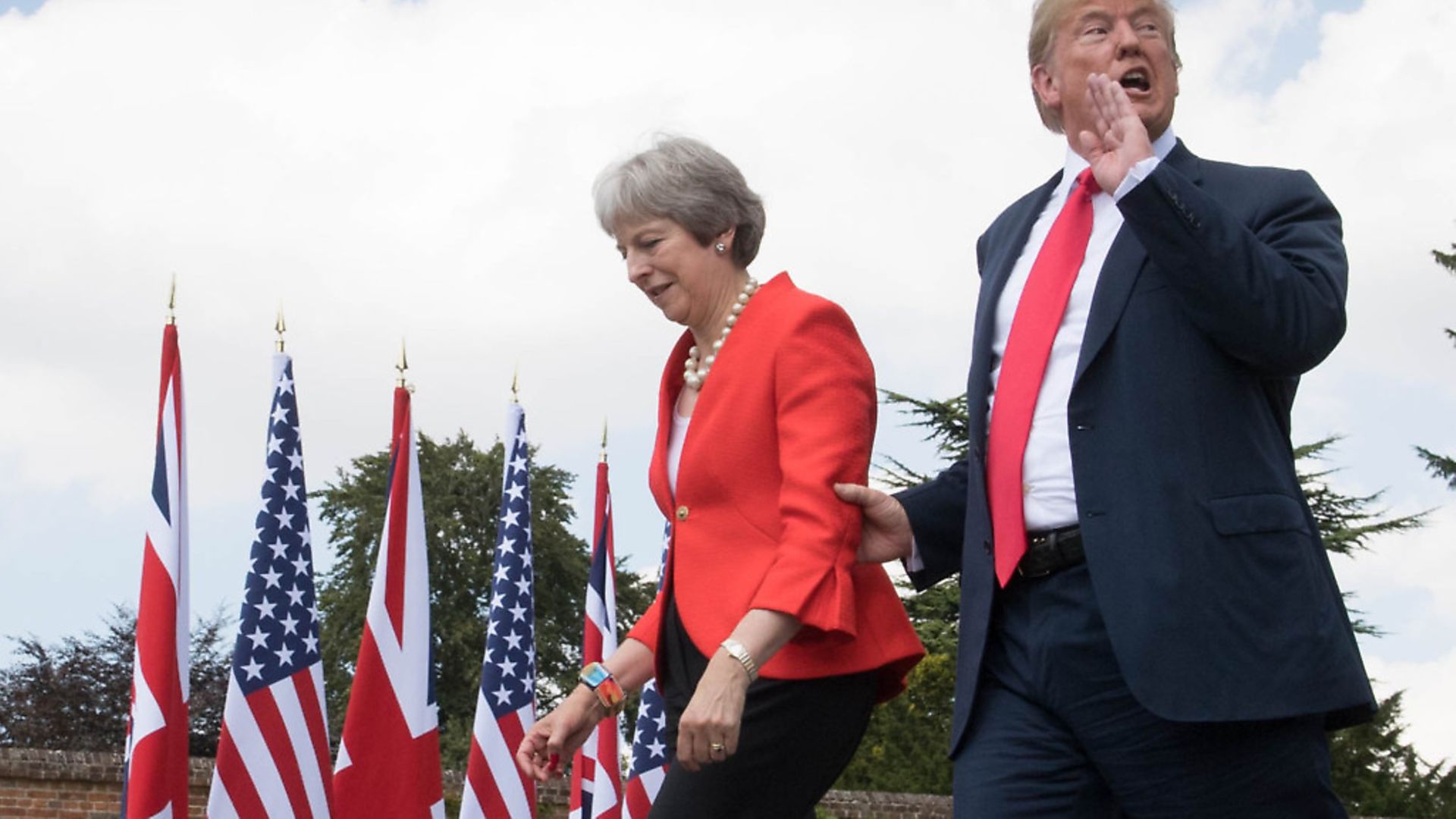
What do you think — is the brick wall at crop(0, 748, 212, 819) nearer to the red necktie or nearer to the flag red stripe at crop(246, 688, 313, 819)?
the flag red stripe at crop(246, 688, 313, 819)

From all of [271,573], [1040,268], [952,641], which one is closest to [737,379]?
[1040,268]

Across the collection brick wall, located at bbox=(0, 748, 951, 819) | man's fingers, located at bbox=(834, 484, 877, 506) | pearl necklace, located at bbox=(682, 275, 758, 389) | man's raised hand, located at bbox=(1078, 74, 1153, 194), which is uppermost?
brick wall, located at bbox=(0, 748, 951, 819)

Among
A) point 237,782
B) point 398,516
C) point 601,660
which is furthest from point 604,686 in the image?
point 601,660

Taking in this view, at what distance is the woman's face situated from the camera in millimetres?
3084

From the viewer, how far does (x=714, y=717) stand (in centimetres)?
260

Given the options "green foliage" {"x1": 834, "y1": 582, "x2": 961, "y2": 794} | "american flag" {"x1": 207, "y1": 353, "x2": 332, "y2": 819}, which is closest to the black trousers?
"american flag" {"x1": 207, "y1": 353, "x2": 332, "y2": 819}

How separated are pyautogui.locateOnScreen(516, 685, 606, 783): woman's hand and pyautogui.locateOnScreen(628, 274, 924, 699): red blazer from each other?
0.17 m

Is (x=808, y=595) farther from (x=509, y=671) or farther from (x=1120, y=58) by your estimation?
(x=509, y=671)

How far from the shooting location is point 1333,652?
2309 millimetres

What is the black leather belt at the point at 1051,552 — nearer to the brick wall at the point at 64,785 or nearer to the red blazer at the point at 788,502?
the red blazer at the point at 788,502

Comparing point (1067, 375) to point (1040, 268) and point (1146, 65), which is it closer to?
point (1040, 268)

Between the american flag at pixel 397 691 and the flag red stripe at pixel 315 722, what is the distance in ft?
0.93

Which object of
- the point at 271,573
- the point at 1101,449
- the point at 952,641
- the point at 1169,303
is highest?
the point at 952,641

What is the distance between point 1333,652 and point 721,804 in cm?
101
